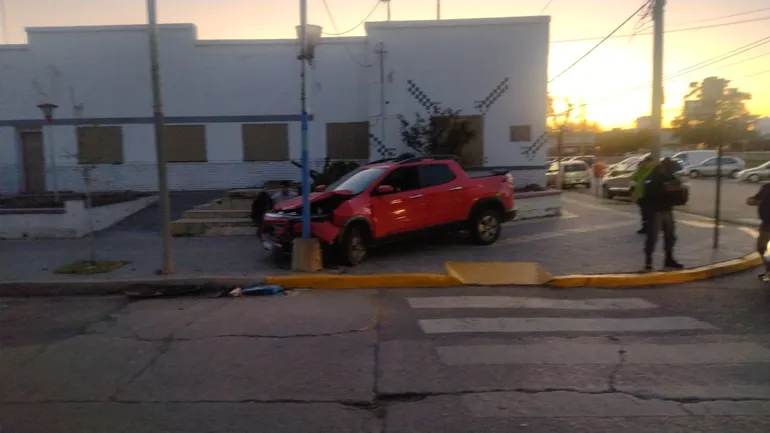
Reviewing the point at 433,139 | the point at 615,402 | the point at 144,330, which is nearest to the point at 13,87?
the point at 433,139

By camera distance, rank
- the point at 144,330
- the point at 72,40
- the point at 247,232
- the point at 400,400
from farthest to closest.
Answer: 1. the point at 72,40
2. the point at 247,232
3. the point at 144,330
4. the point at 400,400

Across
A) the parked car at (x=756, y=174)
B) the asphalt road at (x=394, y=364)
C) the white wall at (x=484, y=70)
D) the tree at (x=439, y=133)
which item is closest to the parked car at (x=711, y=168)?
the parked car at (x=756, y=174)

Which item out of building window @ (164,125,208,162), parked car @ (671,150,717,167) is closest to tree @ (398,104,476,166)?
building window @ (164,125,208,162)

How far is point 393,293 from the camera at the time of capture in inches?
336

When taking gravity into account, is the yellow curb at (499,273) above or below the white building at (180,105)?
below

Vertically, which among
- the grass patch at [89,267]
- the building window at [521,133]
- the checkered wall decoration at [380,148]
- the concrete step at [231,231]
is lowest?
the grass patch at [89,267]

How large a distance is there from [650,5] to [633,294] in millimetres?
9468

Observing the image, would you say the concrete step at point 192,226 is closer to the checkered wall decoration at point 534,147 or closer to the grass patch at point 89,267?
the grass patch at point 89,267

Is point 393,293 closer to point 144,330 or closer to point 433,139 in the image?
point 144,330

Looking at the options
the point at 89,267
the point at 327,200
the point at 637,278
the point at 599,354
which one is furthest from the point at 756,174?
the point at 89,267

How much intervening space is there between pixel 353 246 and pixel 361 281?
127 centimetres

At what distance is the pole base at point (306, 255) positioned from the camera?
31.1 ft

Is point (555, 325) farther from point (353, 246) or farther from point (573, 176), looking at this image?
point (573, 176)

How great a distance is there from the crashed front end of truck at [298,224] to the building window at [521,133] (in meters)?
10.3
